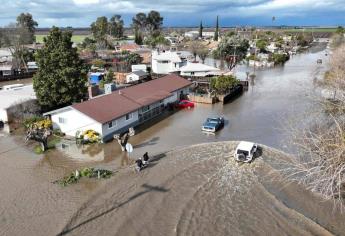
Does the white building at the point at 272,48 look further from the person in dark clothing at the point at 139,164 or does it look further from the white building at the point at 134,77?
the person in dark clothing at the point at 139,164

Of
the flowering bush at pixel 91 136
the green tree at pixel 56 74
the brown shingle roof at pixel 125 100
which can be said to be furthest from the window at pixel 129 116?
the green tree at pixel 56 74

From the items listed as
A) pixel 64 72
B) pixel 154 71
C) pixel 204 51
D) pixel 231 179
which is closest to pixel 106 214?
pixel 231 179

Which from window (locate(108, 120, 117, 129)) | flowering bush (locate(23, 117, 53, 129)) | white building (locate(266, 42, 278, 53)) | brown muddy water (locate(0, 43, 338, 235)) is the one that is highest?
white building (locate(266, 42, 278, 53))

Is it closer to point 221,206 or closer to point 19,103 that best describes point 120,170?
point 221,206

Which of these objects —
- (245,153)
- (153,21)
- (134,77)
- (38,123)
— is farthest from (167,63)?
(153,21)

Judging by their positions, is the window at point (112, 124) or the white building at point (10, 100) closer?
the window at point (112, 124)

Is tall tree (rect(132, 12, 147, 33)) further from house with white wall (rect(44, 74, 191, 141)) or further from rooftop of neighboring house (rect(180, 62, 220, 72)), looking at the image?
house with white wall (rect(44, 74, 191, 141))

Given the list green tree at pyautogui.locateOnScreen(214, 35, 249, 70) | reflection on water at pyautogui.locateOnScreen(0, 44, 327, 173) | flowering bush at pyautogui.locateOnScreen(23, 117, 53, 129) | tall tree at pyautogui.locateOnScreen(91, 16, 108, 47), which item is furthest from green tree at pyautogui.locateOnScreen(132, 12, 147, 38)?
flowering bush at pyautogui.locateOnScreen(23, 117, 53, 129)

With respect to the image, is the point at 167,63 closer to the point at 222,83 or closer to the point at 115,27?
the point at 222,83
